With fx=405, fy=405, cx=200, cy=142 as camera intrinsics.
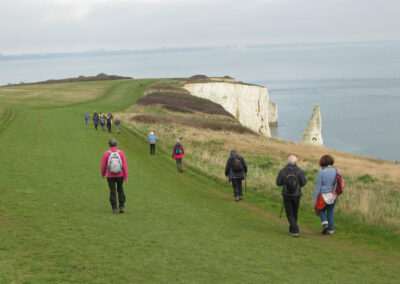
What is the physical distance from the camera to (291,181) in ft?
34.8

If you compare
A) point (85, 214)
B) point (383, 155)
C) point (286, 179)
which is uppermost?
point (286, 179)

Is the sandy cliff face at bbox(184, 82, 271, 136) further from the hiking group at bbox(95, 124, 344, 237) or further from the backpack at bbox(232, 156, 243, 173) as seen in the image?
the hiking group at bbox(95, 124, 344, 237)

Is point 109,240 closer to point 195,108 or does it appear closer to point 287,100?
point 195,108

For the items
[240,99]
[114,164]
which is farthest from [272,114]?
[114,164]

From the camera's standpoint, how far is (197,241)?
9.90 meters

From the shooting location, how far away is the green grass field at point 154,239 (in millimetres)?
7637

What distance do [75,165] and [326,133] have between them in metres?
75.9

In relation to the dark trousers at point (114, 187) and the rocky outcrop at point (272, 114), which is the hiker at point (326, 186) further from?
the rocky outcrop at point (272, 114)

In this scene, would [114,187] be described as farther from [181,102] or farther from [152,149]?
[181,102]

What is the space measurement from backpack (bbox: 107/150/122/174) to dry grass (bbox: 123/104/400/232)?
716 centimetres

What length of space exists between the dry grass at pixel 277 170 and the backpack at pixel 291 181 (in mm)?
3406

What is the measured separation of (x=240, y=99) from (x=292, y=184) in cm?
8181

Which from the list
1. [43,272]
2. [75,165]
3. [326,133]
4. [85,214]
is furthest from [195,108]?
[43,272]

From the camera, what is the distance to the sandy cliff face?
3415 inches
